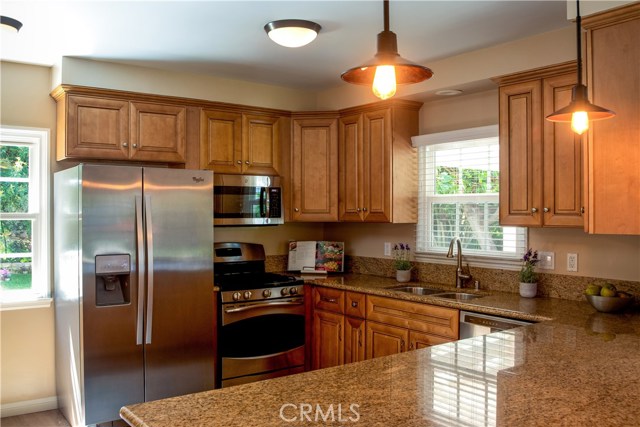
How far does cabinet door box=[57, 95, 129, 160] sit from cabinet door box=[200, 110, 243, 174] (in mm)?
555

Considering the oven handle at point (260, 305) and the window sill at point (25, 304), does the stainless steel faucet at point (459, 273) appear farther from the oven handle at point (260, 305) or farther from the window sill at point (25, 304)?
the window sill at point (25, 304)

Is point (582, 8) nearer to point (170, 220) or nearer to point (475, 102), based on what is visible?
point (475, 102)

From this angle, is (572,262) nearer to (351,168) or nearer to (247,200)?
(351,168)

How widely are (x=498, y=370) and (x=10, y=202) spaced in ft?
11.6

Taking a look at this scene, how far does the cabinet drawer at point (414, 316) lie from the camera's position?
317 centimetres

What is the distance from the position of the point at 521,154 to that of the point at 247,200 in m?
2.04

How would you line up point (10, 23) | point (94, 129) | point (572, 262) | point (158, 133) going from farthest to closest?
point (158, 133) → point (94, 129) → point (572, 262) → point (10, 23)

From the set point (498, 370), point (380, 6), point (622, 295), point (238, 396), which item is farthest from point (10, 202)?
point (622, 295)

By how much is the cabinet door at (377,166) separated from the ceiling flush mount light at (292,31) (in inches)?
46.2

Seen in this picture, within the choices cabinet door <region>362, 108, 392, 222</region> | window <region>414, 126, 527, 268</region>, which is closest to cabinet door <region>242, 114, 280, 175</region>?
cabinet door <region>362, 108, 392, 222</region>

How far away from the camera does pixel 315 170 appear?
445cm

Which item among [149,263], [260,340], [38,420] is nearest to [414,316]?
[260,340]

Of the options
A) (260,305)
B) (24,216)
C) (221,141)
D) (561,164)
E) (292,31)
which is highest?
(292,31)

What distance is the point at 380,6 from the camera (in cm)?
278
